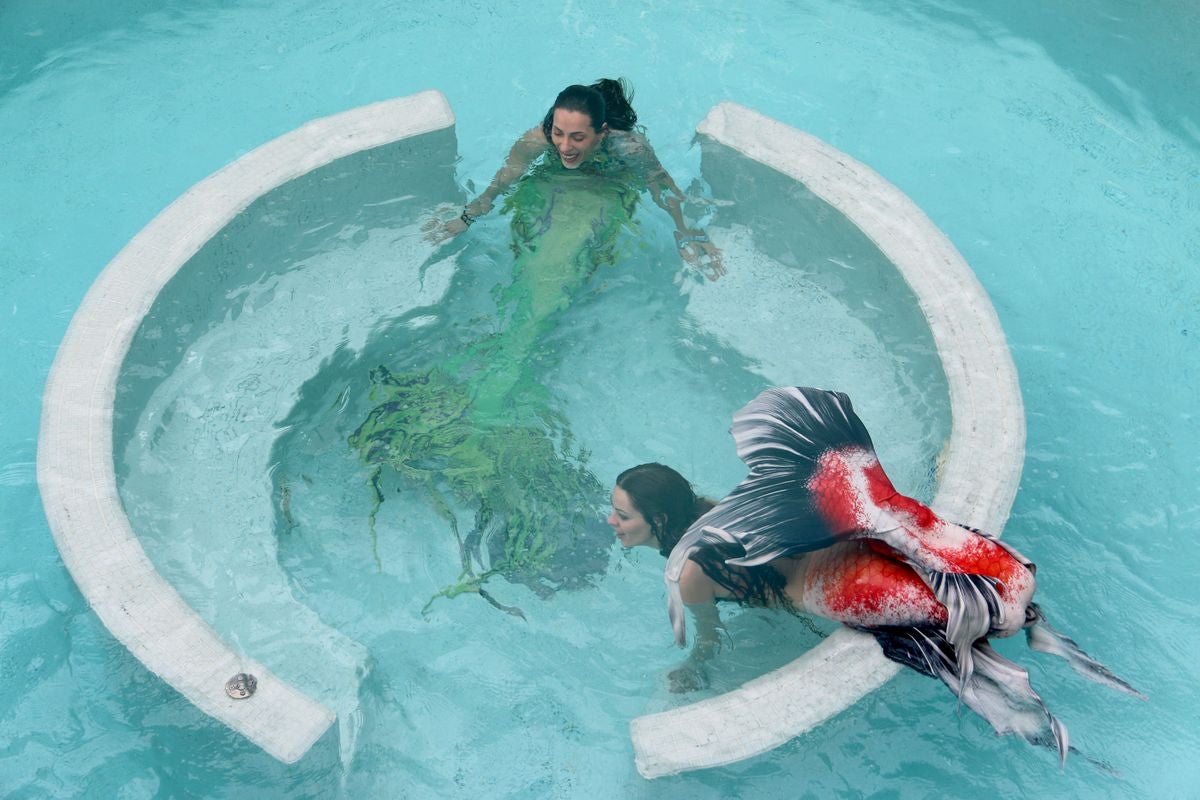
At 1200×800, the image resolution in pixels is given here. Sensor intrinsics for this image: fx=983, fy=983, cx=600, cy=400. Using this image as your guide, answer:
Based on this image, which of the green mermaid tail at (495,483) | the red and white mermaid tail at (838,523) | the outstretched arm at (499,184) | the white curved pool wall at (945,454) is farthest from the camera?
the outstretched arm at (499,184)

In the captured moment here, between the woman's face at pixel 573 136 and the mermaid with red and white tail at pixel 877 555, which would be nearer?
the mermaid with red and white tail at pixel 877 555

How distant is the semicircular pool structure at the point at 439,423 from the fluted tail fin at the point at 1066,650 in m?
0.51

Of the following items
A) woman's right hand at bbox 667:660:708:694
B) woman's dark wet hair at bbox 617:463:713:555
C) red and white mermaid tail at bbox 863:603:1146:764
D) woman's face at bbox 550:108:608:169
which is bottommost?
woman's right hand at bbox 667:660:708:694

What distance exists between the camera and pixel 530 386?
A: 4.57 metres

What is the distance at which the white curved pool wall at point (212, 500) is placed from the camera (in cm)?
321

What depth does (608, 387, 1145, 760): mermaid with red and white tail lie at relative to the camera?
3.02m

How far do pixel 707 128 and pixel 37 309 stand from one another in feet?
11.5

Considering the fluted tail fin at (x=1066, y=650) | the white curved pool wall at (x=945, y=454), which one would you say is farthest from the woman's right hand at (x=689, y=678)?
the fluted tail fin at (x=1066, y=650)

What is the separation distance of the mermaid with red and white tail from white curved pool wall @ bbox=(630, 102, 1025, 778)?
0.23 m

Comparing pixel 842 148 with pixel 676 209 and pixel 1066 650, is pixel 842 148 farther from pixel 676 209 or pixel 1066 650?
pixel 1066 650

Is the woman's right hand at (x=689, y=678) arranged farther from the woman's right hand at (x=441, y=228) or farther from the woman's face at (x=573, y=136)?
the woman's right hand at (x=441, y=228)

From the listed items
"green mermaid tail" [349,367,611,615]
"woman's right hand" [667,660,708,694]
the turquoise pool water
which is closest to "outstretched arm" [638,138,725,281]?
the turquoise pool water

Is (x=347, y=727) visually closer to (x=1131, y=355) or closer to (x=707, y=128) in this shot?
(x=707, y=128)

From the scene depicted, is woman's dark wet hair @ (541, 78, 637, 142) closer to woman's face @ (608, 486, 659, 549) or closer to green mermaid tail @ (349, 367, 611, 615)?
green mermaid tail @ (349, 367, 611, 615)
